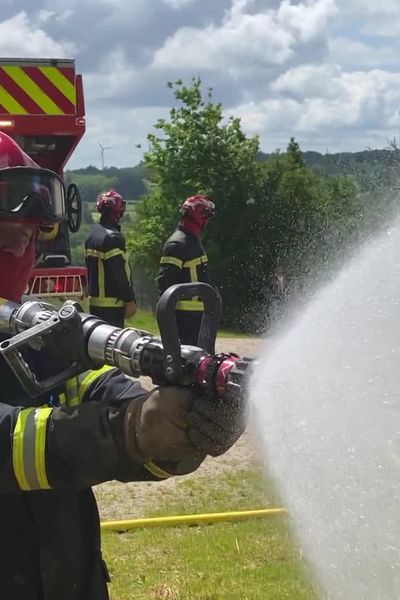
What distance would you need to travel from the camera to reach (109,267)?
796cm

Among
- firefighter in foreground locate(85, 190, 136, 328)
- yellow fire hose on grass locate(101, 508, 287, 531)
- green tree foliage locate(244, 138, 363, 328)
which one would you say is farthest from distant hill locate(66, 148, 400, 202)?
yellow fire hose on grass locate(101, 508, 287, 531)

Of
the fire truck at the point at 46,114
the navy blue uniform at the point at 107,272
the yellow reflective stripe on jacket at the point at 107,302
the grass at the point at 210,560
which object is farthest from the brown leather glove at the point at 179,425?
the yellow reflective stripe on jacket at the point at 107,302

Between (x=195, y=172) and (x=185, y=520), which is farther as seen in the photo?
(x=195, y=172)

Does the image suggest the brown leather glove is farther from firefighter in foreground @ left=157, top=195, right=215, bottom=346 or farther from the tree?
the tree

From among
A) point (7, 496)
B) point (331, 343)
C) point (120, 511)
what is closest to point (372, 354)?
point (331, 343)

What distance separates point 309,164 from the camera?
30109 millimetres

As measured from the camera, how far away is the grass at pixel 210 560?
4.05 m

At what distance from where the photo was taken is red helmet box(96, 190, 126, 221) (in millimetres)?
8078

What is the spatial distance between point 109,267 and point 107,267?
0.02 m

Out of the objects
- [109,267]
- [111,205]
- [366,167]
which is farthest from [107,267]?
[366,167]

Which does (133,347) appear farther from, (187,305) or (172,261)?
(172,261)

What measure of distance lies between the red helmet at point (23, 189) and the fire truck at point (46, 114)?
3.78 meters

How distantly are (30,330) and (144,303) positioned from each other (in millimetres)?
25191

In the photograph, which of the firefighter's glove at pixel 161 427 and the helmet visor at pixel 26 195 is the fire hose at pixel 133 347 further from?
the helmet visor at pixel 26 195
